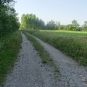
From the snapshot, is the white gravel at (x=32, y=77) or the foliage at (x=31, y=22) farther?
the foliage at (x=31, y=22)

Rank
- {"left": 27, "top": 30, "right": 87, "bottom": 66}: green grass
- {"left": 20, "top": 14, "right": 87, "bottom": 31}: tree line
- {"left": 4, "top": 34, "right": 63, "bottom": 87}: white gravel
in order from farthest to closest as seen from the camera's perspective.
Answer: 1. {"left": 20, "top": 14, "right": 87, "bottom": 31}: tree line
2. {"left": 27, "top": 30, "right": 87, "bottom": 66}: green grass
3. {"left": 4, "top": 34, "right": 63, "bottom": 87}: white gravel

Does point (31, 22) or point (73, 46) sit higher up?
point (31, 22)

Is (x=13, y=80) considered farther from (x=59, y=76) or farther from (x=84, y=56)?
(x=84, y=56)

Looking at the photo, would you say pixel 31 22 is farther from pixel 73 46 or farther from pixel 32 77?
pixel 32 77

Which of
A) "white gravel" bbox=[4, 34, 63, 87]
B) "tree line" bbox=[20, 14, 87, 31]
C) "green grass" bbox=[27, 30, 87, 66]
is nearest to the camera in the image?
"white gravel" bbox=[4, 34, 63, 87]

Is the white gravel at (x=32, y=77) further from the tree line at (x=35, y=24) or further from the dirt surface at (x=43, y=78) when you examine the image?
the tree line at (x=35, y=24)

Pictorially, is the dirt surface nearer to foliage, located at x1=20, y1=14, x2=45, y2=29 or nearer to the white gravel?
the white gravel

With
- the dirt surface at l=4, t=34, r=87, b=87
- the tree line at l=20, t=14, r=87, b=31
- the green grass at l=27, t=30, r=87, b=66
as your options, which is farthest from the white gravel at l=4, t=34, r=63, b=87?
the tree line at l=20, t=14, r=87, b=31

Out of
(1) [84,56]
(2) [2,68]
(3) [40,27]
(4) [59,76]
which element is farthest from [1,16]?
(3) [40,27]

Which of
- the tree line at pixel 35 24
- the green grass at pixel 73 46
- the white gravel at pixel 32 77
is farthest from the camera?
the tree line at pixel 35 24

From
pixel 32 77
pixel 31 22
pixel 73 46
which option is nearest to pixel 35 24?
pixel 31 22

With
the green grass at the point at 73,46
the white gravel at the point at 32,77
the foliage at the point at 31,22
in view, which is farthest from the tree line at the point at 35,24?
the white gravel at the point at 32,77

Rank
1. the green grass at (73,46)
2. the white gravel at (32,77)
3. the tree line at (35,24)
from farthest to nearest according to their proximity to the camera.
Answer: the tree line at (35,24) → the green grass at (73,46) → the white gravel at (32,77)

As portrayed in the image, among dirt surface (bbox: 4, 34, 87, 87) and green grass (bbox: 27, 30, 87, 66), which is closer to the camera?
dirt surface (bbox: 4, 34, 87, 87)
